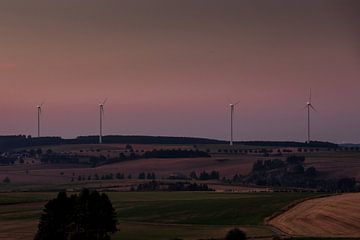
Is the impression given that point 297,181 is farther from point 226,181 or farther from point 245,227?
point 245,227

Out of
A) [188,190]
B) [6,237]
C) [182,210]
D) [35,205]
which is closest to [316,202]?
[182,210]

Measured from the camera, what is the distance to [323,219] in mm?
80938

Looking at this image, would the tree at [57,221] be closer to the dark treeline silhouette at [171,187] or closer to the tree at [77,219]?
the tree at [77,219]

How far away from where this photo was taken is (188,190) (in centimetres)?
14588

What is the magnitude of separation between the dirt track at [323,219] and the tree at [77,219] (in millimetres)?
13853

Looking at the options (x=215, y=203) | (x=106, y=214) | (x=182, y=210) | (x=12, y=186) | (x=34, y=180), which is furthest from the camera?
(x=34, y=180)

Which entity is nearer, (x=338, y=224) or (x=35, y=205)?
(x=338, y=224)

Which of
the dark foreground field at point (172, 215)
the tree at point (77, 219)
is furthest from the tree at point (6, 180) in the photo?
the tree at point (77, 219)

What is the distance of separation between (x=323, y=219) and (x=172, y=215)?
17657mm

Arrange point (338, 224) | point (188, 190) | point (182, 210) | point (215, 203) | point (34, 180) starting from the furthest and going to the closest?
point (34, 180), point (188, 190), point (215, 203), point (182, 210), point (338, 224)

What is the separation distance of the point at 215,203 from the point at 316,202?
1188 centimetres

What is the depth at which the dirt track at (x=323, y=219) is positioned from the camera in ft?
236

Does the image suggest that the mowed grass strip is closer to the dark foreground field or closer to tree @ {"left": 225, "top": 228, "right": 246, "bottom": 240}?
the dark foreground field

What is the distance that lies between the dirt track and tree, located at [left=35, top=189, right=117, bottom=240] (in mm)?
13853
